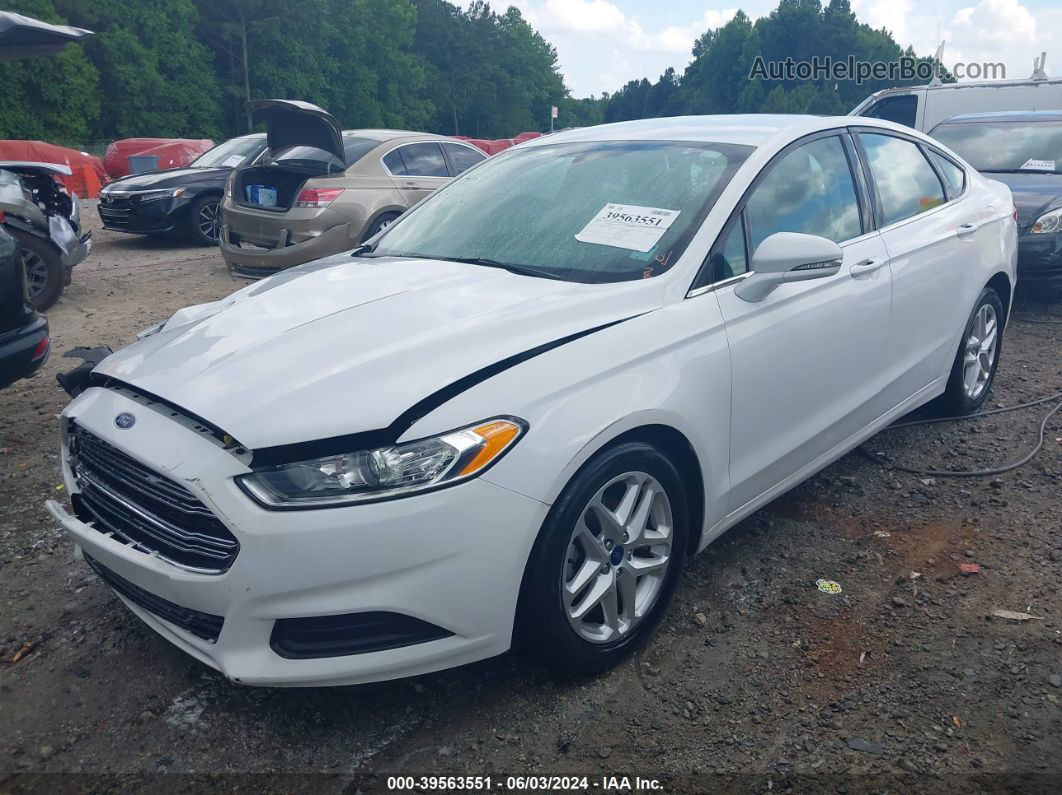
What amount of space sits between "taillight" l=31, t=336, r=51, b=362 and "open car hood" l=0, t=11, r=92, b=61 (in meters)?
2.16

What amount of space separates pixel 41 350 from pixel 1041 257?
277 inches

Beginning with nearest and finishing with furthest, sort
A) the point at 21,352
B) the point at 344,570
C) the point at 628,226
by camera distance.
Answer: the point at 344,570 → the point at 628,226 → the point at 21,352

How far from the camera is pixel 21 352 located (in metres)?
3.96

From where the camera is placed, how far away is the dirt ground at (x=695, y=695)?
90.9 inches

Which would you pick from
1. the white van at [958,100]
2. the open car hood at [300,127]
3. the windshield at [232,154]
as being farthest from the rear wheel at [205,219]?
the white van at [958,100]

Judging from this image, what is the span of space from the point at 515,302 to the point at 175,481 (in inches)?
44.4

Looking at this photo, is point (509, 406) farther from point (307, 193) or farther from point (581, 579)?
point (307, 193)

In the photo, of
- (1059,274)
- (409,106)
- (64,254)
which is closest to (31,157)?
(64,254)

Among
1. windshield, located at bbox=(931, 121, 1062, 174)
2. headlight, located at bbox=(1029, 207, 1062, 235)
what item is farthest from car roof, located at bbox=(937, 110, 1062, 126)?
headlight, located at bbox=(1029, 207, 1062, 235)

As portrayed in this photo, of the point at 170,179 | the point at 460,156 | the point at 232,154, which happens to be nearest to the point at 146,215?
the point at 170,179

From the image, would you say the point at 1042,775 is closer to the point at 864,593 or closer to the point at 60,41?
the point at 864,593

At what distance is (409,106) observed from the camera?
6206cm

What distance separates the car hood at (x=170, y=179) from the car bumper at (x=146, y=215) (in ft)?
0.69

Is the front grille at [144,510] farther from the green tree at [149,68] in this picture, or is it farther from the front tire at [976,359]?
the green tree at [149,68]
